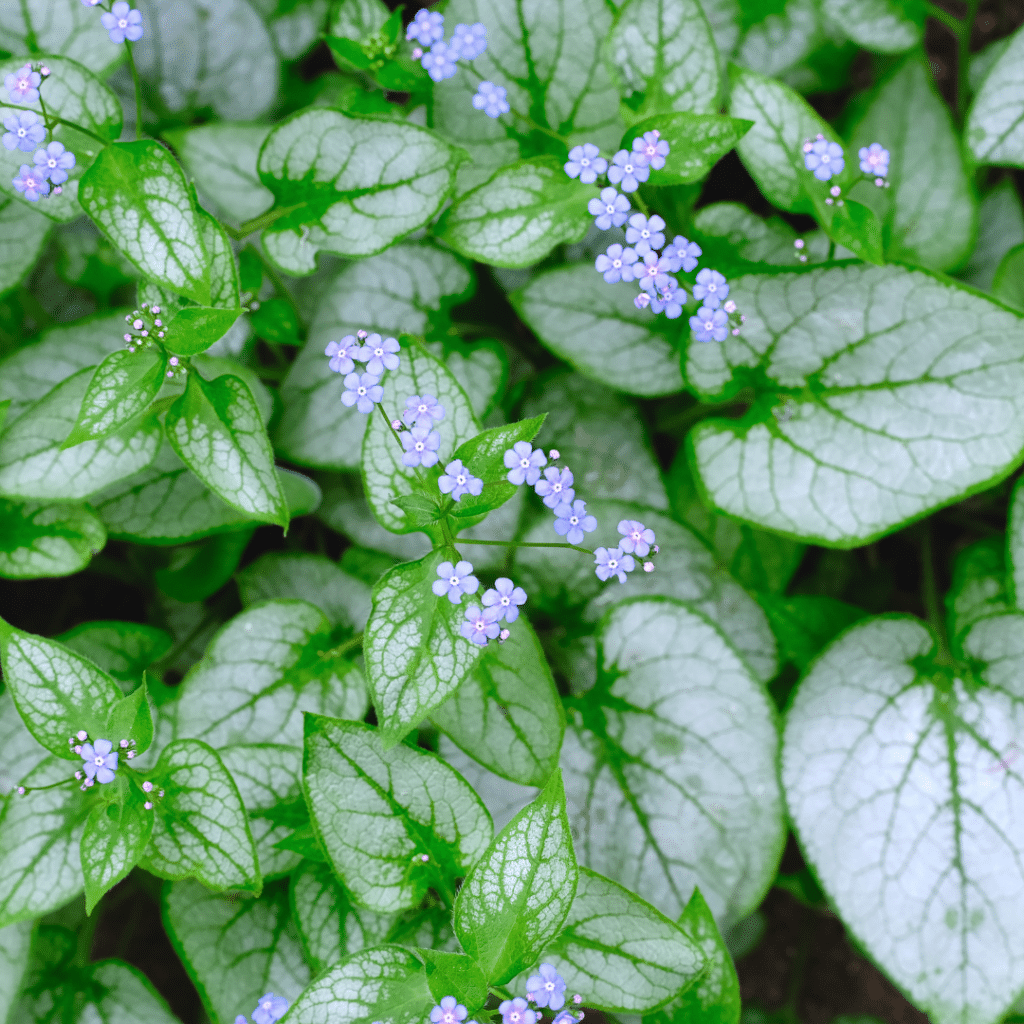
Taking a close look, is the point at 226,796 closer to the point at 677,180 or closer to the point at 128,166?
the point at 128,166

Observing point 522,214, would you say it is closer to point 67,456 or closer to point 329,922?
point 67,456

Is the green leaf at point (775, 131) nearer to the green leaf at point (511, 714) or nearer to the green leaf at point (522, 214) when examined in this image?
the green leaf at point (522, 214)

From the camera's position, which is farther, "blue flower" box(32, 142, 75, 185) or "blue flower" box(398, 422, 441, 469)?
"blue flower" box(32, 142, 75, 185)

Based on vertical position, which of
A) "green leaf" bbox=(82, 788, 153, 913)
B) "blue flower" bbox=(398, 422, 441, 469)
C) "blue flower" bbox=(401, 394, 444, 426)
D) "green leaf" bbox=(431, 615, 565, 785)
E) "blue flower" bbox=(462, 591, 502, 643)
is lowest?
"green leaf" bbox=(82, 788, 153, 913)

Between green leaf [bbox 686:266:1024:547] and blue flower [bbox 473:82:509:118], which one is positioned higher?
blue flower [bbox 473:82:509:118]

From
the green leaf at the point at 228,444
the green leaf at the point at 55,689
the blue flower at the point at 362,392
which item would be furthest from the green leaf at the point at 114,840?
the blue flower at the point at 362,392

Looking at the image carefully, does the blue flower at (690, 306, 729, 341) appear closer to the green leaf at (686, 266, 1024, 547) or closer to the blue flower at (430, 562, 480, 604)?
the green leaf at (686, 266, 1024, 547)

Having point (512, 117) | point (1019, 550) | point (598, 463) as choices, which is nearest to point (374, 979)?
point (598, 463)

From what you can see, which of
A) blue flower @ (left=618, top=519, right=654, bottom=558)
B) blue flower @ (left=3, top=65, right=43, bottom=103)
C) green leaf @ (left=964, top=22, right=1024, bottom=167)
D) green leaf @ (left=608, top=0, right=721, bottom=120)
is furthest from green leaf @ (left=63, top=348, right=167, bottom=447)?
green leaf @ (left=964, top=22, right=1024, bottom=167)
